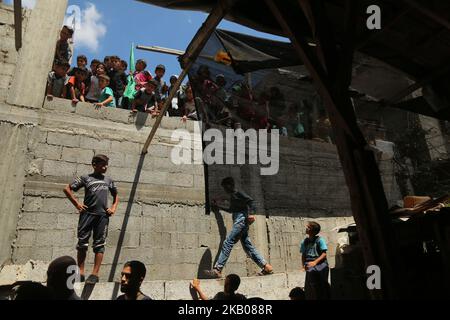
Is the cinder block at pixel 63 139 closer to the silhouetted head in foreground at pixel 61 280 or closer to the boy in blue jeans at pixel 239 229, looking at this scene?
the boy in blue jeans at pixel 239 229

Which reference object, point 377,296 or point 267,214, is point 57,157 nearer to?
point 267,214

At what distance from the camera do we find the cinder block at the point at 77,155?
5.34 metres

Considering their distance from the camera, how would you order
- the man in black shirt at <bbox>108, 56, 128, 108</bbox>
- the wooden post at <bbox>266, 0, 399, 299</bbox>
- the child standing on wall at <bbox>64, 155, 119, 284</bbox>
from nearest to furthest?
1. the wooden post at <bbox>266, 0, 399, 299</bbox>
2. the child standing on wall at <bbox>64, 155, 119, 284</bbox>
3. the man in black shirt at <bbox>108, 56, 128, 108</bbox>

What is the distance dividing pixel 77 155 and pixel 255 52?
314cm

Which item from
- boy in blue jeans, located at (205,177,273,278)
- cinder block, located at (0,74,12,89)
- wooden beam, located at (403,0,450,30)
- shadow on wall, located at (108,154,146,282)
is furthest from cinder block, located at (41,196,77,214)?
wooden beam, located at (403,0,450,30)

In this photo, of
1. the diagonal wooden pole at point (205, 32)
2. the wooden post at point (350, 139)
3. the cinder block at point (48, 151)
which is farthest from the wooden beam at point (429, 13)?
the cinder block at point (48, 151)

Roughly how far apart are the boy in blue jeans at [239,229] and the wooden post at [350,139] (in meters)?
3.08

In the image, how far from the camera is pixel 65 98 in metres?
5.82

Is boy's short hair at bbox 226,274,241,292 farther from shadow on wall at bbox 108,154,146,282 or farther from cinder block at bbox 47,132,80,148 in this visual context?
cinder block at bbox 47,132,80,148
